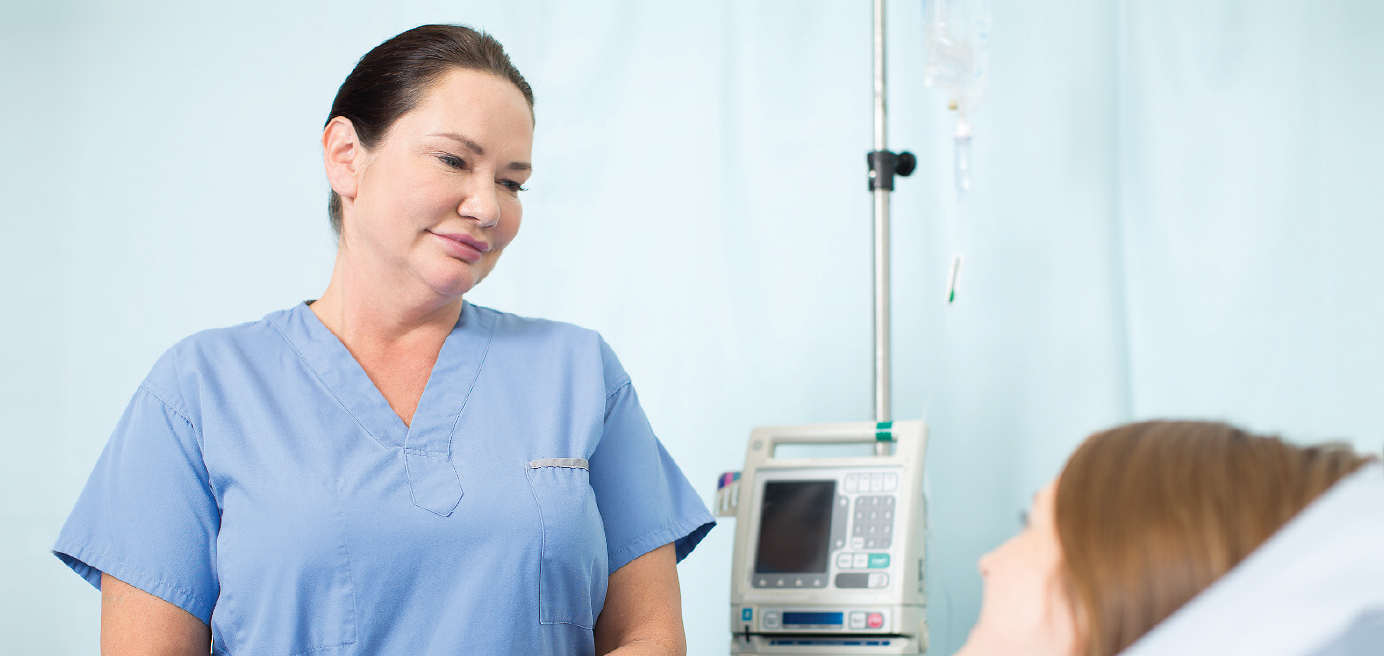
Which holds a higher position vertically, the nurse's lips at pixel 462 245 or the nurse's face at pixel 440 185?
the nurse's face at pixel 440 185

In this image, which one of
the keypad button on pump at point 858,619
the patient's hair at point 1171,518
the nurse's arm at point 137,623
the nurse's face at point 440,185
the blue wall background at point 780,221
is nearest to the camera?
the patient's hair at point 1171,518

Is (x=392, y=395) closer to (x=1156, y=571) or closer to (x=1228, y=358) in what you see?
(x=1156, y=571)

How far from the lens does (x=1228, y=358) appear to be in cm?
183

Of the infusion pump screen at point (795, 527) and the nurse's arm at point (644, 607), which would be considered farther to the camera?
the infusion pump screen at point (795, 527)

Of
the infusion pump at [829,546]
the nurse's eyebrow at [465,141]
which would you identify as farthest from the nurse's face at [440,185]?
the infusion pump at [829,546]

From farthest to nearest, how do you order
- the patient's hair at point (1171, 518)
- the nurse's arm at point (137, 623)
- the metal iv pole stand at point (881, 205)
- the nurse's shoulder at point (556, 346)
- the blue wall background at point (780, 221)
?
the blue wall background at point (780, 221), the metal iv pole stand at point (881, 205), the nurse's shoulder at point (556, 346), the nurse's arm at point (137, 623), the patient's hair at point (1171, 518)

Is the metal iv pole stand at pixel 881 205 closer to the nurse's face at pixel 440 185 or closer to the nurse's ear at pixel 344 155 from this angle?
the nurse's face at pixel 440 185

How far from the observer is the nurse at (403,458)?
101 cm

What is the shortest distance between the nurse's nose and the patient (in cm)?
65

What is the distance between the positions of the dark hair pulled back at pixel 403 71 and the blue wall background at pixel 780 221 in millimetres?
891

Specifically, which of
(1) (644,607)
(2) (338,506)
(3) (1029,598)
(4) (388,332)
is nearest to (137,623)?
(2) (338,506)

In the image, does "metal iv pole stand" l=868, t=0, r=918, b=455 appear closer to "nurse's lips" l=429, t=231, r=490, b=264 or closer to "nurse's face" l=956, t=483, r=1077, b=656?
"nurse's lips" l=429, t=231, r=490, b=264

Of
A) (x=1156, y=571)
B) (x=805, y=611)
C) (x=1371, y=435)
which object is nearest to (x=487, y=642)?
(x=805, y=611)

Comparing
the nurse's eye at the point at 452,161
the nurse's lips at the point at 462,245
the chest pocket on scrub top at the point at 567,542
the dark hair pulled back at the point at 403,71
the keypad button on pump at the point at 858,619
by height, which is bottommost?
the keypad button on pump at the point at 858,619
